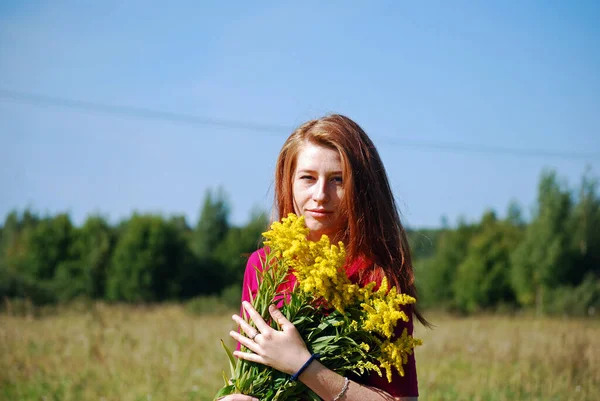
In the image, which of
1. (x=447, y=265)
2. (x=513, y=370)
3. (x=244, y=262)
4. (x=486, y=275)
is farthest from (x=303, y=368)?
(x=447, y=265)

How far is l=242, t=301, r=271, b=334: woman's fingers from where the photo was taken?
5.99 ft

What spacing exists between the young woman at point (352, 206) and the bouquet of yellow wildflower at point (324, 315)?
0.08m

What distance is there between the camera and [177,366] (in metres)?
6.45

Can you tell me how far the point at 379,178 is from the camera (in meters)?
2.19

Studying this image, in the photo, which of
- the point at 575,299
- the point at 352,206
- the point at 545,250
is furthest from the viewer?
the point at 545,250

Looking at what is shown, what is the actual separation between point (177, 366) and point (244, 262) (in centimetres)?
1305

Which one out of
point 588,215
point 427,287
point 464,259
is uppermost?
point 588,215

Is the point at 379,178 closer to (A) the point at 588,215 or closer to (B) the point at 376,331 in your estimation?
(B) the point at 376,331

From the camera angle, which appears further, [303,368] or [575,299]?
[575,299]

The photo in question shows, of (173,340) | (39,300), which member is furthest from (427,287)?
(173,340)

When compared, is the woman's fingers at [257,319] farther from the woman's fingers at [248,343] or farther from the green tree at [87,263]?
the green tree at [87,263]

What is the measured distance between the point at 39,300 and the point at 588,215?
63.6ft

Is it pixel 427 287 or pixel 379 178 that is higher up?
pixel 379 178

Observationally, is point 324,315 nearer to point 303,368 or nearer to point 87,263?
point 303,368
